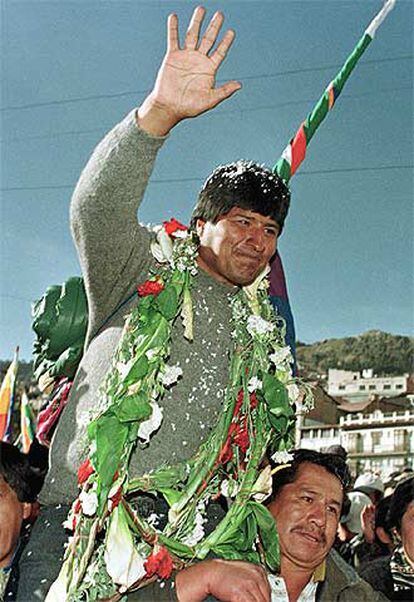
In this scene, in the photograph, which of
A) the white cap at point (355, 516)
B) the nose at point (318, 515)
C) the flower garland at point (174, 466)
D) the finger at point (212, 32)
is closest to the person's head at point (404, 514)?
the nose at point (318, 515)

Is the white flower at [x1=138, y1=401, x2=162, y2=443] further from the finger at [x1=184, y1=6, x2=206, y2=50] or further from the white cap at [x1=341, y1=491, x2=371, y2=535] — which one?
the white cap at [x1=341, y1=491, x2=371, y2=535]

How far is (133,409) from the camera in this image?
185 cm

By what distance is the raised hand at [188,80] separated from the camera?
1885 mm

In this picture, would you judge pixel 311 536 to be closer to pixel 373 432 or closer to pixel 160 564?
pixel 160 564

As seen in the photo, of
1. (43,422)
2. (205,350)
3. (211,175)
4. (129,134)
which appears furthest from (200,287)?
(43,422)

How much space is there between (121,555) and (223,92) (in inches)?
43.5

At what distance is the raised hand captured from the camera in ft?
6.18

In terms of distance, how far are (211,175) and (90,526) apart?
39.5 inches

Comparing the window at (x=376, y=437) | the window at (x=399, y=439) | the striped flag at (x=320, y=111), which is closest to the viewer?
the striped flag at (x=320, y=111)

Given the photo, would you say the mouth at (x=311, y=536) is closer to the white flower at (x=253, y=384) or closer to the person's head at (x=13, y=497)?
the white flower at (x=253, y=384)

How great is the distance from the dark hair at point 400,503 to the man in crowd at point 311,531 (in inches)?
13.5

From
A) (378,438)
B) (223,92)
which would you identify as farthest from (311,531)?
(378,438)

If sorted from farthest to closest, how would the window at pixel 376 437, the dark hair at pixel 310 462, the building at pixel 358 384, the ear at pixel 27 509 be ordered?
the building at pixel 358 384
the window at pixel 376 437
the dark hair at pixel 310 462
the ear at pixel 27 509

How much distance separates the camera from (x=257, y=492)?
6.77 feet
